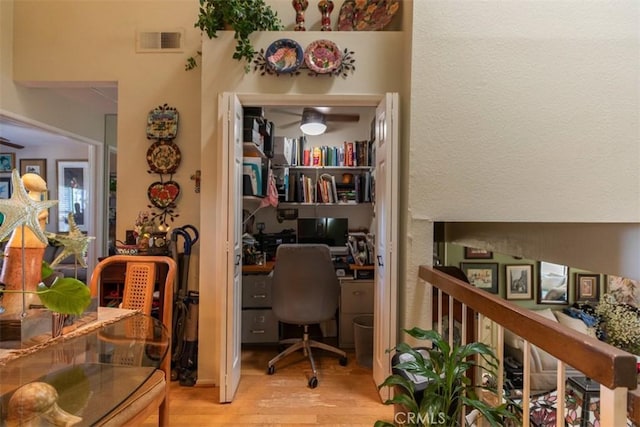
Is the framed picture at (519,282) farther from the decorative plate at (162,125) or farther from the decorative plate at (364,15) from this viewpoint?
the decorative plate at (162,125)

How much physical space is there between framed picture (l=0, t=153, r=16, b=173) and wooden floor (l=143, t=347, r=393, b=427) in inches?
172

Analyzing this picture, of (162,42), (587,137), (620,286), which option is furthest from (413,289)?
(620,286)

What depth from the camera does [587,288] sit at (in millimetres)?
3480

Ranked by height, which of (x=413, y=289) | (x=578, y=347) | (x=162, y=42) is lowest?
(x=413, y=289)

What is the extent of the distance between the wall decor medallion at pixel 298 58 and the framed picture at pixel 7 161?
442 cm

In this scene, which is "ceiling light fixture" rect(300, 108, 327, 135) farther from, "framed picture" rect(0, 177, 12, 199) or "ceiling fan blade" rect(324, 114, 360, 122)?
"framed picture" rect(0, 177, 12, 199)

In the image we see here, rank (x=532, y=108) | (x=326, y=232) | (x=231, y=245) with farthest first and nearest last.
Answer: (x=326, y=232), (x=231, y=245), (x=532, y=108)

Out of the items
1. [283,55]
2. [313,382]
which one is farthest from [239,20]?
[313,382]

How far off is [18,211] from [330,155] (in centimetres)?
266

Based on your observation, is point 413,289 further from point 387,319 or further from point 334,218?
point 334,218

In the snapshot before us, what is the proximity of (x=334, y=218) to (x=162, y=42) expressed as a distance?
2.29m

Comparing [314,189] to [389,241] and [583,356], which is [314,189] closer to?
[389,241]

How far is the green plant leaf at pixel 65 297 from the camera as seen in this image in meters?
0.96

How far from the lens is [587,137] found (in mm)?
1805
